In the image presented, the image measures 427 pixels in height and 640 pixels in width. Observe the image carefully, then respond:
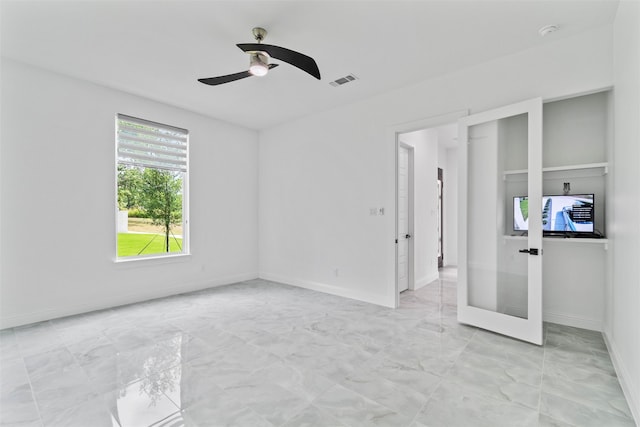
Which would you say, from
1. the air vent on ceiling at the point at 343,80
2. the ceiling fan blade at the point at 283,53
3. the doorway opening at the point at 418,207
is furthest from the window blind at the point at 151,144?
the doorway opening at the point at 418,207

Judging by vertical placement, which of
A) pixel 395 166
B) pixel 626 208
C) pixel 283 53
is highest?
pixel 283 53

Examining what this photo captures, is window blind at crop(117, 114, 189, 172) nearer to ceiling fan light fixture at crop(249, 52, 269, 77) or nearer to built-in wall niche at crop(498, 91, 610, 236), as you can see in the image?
ceiling fan light fixture at crop(249, 52, 269, 77)

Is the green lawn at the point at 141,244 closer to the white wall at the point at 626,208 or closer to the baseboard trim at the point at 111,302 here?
the baseboard trim at the point at 111,302

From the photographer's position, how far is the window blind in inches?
165

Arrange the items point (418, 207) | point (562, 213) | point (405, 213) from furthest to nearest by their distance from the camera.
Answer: point (418, 207) → point (405, 213) → point (562, 213)

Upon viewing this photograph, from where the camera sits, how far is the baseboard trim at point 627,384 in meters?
1.81

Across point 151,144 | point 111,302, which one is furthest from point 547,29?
point 111,302

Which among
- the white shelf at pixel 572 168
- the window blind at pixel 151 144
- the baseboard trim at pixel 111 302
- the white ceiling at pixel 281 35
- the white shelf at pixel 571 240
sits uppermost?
the white ceiling at pixel 281 35

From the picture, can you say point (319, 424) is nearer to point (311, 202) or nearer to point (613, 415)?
point (613, 415)

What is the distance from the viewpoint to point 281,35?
2.80 metres

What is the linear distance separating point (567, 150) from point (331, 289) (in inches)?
139

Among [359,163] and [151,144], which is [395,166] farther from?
[151,144]

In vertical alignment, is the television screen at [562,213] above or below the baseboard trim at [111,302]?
above

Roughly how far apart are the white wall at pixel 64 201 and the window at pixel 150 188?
156 millimetres
